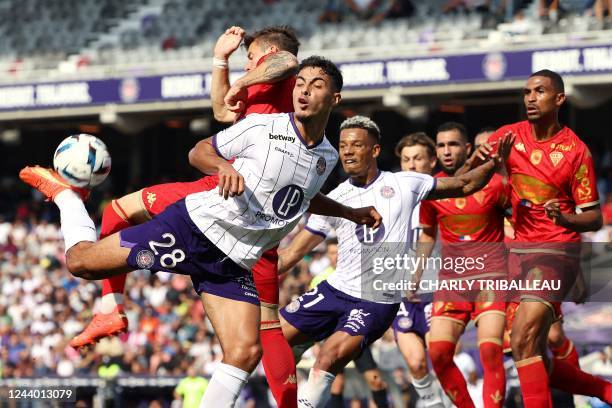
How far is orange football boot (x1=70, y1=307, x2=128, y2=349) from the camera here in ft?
23.6

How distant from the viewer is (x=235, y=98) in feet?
24.2

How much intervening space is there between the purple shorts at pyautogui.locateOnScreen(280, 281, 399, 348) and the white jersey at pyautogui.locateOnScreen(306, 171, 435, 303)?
2.9 inches

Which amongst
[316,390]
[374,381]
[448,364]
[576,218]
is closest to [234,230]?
[316,390]

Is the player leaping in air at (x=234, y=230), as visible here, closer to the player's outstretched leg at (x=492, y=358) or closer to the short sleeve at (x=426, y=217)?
the player's outstretched leg at (x=492, y=358)

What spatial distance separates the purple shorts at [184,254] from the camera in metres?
6.61

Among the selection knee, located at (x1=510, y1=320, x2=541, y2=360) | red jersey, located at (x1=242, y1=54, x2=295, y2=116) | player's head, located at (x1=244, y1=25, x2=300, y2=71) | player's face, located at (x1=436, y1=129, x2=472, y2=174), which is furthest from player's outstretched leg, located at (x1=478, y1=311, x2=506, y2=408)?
player's head, located at (x1=244, y1=25, x2=300, y2=71)

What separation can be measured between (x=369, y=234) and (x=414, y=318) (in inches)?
51.3

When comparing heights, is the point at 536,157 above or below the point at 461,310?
above

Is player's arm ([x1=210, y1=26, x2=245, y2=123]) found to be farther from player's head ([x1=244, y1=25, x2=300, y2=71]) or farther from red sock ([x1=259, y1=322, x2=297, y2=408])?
red sock ([x1=259, y1=322, x2=297, y2=408])

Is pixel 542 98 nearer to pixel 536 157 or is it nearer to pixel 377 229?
pixel 536 157

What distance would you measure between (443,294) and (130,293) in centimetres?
1168

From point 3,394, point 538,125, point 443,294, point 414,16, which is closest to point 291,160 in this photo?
point 538,125

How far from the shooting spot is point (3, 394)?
1123 cm

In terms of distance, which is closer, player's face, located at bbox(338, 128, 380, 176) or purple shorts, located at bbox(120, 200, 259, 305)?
purple shorts, located at bbox(120, 200, 259, 305)
